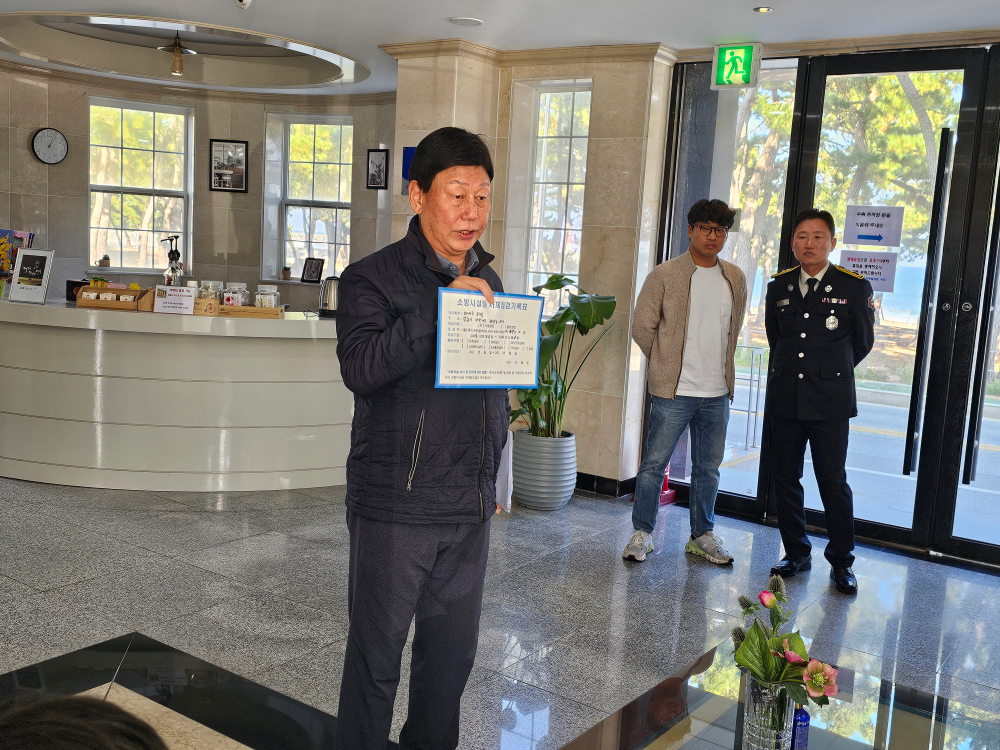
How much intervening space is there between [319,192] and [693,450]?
506cm

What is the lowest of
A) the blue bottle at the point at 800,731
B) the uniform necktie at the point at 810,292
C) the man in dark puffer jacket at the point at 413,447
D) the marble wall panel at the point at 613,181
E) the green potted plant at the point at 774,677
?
the blue bottle at the point at 800,731

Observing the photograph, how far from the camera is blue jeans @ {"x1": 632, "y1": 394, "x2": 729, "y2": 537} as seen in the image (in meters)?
4.11

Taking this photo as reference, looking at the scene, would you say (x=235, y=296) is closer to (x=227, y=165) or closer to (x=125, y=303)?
(x=125, y=303)

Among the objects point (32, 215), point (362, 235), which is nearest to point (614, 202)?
point (362, 235)

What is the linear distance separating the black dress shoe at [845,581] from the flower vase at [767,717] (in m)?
2.27

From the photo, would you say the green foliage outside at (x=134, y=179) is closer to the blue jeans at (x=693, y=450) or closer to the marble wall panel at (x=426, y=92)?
the marble wall panel at (x=426, y=92)

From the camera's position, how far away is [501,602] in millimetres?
3551

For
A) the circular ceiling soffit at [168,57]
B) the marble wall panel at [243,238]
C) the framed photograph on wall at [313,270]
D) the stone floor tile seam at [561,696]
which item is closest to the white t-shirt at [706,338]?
the stone floor tile seam at [561,696]

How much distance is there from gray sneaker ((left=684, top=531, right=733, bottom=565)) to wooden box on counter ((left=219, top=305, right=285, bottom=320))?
2.63 meters

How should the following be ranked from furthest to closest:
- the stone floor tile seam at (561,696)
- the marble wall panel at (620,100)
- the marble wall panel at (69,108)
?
the marble wall panel at (69,108)
the marble wall panel at (620,100)
the stone floor tile seam at (561,696)

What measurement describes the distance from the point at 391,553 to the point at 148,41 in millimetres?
6689

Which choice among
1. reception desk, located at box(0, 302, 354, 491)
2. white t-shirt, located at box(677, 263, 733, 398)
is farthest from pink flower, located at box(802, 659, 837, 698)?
reception desk, located at box(0, 302, 354, 491)

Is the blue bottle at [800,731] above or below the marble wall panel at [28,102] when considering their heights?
below

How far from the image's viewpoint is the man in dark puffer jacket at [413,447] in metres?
1.77
